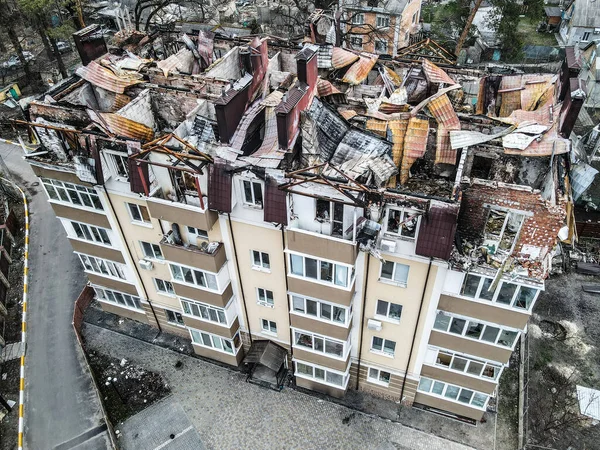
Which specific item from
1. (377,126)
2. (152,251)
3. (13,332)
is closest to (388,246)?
(377,126)

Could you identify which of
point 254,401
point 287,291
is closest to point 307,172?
point 287,291

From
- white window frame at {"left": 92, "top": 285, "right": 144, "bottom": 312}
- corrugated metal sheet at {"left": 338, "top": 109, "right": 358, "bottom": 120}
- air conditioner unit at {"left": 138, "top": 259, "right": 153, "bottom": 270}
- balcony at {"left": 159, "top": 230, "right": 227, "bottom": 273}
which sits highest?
corrugated metal sheet at {"left": 338, "top": 109, "right": 358, "bottom": 120}

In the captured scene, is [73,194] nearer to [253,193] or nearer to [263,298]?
[253,193]

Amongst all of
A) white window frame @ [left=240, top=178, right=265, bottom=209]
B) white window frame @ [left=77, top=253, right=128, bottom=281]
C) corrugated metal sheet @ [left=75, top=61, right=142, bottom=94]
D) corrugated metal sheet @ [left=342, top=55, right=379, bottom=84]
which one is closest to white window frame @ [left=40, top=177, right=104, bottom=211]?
white window frame @ [left=77, top=253, right=128, bottom=281]

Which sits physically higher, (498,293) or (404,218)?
(404,218)

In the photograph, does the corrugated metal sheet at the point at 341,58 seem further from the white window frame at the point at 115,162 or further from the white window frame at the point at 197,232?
the white window frame at the point at 115,162

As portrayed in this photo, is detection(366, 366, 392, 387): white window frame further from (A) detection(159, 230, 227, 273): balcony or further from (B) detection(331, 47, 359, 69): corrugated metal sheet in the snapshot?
(B) detection(331, 47, 359, 69): corrugated metal sheet
